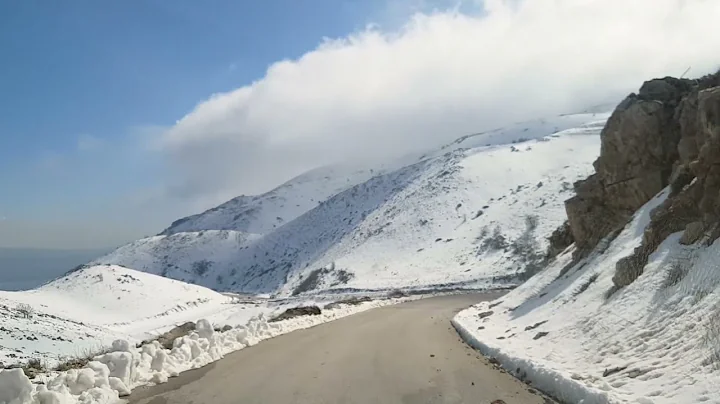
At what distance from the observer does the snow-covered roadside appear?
7.71 meters

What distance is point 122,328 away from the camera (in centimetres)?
5050

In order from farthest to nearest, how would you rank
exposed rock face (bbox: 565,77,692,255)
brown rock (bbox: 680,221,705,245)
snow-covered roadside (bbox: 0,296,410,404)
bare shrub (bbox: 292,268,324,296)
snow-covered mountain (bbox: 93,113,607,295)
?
bare shrub (bbox: 292,268,324,296) → snow-covered mountain (bbox: 93,113,607,295) → exposed rock face (bbox: 565,77,692,255) → brown rock (bbox: 680,221,705,245) → snow-covered roadside (bbox: 0,296,410,404)

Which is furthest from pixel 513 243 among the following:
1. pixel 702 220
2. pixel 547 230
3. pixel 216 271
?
pixel 216 271

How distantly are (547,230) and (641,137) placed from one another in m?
65.2

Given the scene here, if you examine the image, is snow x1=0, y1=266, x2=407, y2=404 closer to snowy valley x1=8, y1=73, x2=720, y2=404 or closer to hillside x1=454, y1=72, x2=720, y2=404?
snowy valley x1=8, y1=73, x2=720, y2=404

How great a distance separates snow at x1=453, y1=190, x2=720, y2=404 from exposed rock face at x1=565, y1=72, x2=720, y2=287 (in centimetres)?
102

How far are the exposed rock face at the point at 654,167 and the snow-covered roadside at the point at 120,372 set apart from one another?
9783 millimetres

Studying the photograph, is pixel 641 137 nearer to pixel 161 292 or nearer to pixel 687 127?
pixel 687 127

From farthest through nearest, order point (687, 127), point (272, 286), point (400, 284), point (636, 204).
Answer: point (272, 286) → point (400, 284) → point (636, 204) → point (687, 127)

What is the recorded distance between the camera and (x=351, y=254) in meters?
117

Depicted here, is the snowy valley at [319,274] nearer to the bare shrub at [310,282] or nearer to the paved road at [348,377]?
the bare shrub at [310,282]

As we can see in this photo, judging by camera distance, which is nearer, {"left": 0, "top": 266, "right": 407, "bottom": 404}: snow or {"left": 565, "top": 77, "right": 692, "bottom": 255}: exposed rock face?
{"left": 0, "top": 266, "right": 407, "bottom": 404}: snow

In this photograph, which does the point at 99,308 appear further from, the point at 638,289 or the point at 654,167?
the point at 638,289

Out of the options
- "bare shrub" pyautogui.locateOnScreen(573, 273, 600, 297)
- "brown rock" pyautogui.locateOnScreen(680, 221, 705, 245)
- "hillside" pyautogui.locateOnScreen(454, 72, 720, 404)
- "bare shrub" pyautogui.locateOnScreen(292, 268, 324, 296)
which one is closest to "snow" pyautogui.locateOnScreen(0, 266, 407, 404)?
"hillside" pyautogui.locateOnScreen(454, 72, 720, 404)
